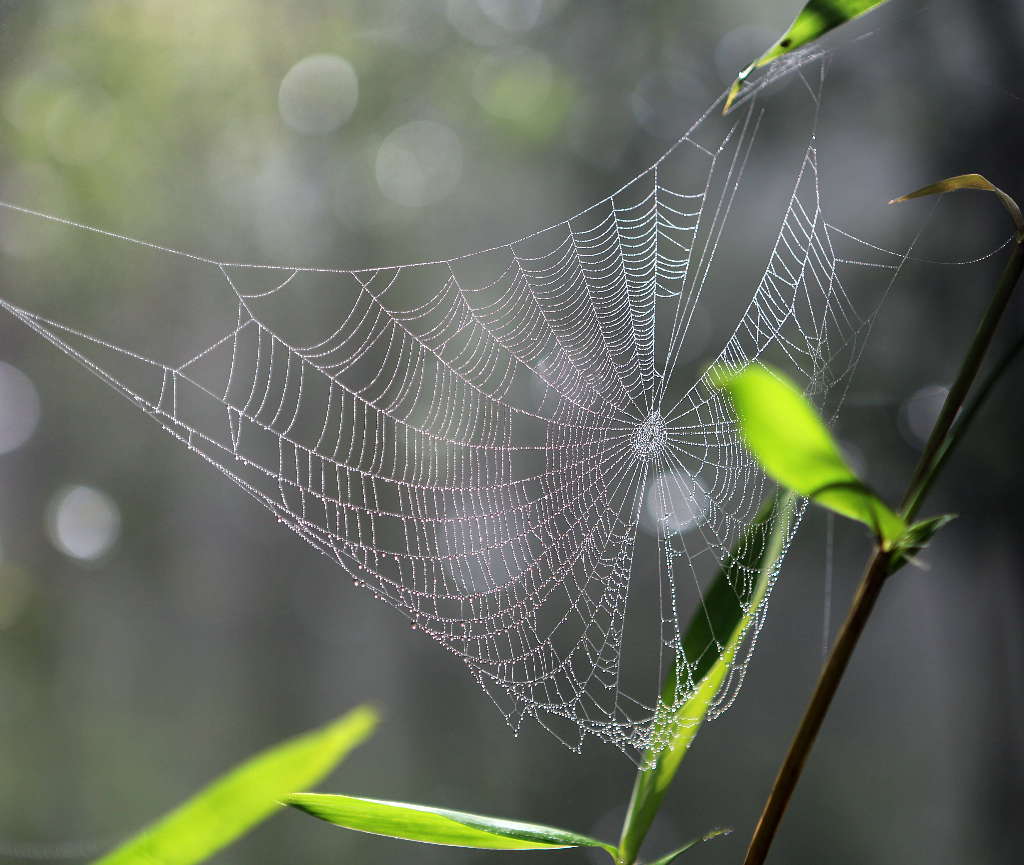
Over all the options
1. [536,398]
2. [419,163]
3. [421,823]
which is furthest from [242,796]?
[419,163]

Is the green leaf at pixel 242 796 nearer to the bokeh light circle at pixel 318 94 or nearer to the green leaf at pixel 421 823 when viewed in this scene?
the green leaf at pixel 421 823

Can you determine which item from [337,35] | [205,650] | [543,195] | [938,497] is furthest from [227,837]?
[205,650]

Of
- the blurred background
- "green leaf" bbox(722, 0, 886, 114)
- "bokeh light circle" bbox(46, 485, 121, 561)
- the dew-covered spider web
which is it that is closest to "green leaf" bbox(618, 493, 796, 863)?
"green leaf" bbox(722, 0, 886, 114)

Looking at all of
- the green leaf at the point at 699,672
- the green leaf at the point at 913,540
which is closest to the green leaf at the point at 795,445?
the green leaf at the point at 913,540

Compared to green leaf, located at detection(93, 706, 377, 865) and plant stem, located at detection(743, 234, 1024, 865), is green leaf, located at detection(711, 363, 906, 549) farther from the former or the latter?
green leaf, located at detection(93, 706, 377, 865)

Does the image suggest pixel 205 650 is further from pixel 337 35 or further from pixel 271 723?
pixel 337 35
